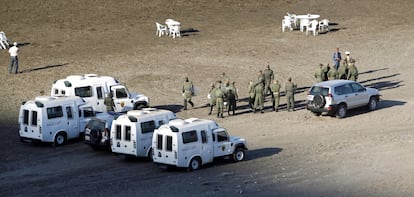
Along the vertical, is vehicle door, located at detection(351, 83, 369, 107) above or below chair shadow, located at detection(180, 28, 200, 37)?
below

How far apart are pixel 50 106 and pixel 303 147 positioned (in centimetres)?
937

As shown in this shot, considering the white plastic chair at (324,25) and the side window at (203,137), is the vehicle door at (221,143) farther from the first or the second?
the white plastic chair at (324,25)

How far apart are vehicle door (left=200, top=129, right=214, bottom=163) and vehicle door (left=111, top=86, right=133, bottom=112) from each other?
28.5 ft

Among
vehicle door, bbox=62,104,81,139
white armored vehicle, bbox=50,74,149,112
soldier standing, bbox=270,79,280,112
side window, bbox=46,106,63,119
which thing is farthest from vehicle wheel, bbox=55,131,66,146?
soldier standing, bbox=270,79,280,112

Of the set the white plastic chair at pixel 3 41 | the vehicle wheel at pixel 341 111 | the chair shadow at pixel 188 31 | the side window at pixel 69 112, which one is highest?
the chair shadow at pixel 188 31

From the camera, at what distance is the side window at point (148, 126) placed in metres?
29.8

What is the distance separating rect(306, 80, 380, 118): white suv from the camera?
116ft

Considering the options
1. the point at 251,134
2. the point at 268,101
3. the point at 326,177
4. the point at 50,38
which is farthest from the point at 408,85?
the point at 50,38

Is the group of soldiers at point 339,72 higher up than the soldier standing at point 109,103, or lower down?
higher up

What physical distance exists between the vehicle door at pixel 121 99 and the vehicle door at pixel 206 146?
8687 millimetres

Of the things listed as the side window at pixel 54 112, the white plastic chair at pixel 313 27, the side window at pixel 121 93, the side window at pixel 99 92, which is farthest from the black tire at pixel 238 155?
the white plastic chair at pixel 313 27

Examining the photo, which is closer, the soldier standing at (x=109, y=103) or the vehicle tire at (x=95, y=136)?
the vehicle tire at (x=95, y=136)

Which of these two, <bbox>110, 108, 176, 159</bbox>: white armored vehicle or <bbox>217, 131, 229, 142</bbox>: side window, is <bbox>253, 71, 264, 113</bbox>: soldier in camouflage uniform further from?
<bbox>217, 131, 229, 142</bbox>: side window

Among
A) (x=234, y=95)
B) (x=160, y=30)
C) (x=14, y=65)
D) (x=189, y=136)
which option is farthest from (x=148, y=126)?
(x=160, y=30)
